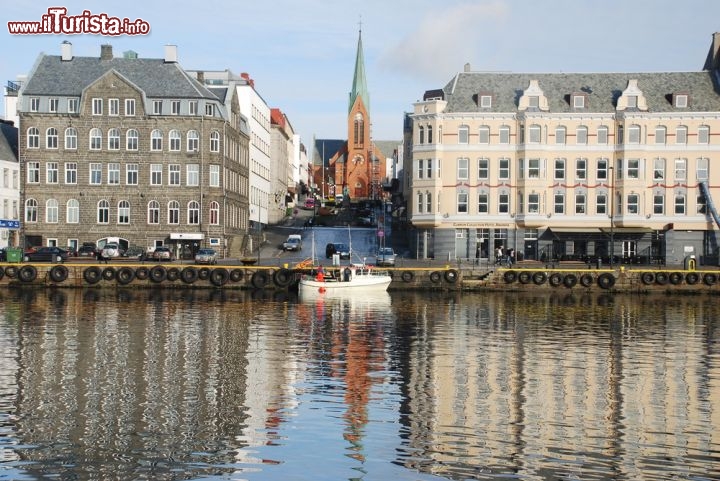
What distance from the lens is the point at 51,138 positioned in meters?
104

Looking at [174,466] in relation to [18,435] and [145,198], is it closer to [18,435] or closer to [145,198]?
[18,435]

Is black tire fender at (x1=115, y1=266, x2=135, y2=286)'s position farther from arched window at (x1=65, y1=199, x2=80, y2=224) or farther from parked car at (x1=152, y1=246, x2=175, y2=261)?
arched window at (x1=65, y1=199, x2=80, y2=224)

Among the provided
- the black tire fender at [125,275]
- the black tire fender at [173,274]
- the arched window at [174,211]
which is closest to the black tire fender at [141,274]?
the black tire fender at [125,275]

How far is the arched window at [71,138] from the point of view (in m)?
104

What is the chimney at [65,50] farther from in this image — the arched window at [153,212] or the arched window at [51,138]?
the arched window at [153,212]

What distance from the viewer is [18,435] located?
1030 inches

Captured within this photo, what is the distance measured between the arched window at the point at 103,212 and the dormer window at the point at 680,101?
192ft

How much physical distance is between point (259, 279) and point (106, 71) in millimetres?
36353

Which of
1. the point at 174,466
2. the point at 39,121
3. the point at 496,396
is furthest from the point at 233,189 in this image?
the point at 174,466

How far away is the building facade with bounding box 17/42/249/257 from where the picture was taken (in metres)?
104

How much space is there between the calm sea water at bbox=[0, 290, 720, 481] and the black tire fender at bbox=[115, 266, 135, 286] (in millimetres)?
23552

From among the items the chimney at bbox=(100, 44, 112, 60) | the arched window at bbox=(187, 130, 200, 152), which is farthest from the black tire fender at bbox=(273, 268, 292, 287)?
the chimney at bbox=(100, 44, 112, 60)

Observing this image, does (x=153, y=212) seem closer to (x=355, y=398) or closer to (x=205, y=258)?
(x=205, y=258)

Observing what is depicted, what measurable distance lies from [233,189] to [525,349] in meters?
72.8
